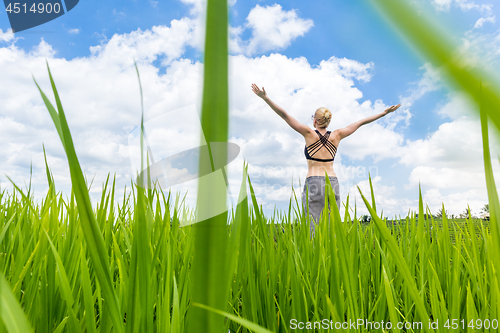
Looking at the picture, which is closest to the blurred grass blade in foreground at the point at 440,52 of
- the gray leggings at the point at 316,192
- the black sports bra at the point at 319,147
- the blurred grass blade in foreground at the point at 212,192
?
the blurred grass blade in foreground at the point at 212,192

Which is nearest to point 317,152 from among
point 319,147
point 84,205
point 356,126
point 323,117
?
point 319,147

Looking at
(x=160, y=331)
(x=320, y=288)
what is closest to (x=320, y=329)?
(x=320, y=288)

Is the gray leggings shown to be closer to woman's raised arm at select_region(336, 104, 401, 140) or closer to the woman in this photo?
the woman

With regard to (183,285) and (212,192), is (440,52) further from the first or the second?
(183,285)

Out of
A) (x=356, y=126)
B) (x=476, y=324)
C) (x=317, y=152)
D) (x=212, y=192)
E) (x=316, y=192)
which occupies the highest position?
(x=356, y=126)

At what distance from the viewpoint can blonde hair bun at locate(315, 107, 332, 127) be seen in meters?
3.83

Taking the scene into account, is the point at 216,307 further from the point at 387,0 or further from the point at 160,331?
the point at 160,331

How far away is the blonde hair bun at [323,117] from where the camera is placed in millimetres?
3832

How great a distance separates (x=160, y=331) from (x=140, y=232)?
27 centimetres

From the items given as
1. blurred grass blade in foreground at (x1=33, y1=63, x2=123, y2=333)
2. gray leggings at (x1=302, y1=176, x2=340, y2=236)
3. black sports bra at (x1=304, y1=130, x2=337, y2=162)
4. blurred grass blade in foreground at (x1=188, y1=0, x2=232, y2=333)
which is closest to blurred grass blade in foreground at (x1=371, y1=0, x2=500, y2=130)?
blurred grass blade in foreground at (x1=188, y1=0, x2=232, y2=333)

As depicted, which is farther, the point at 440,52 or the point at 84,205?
the point at 84,205

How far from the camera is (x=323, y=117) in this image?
3832 millimetres

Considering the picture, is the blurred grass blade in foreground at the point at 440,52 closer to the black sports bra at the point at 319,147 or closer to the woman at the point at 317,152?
the woman at the point at 317,152

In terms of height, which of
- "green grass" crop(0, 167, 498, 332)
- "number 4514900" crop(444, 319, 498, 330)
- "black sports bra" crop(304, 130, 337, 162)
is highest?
"black sports bra" crop(304, 130, 337, 162)
